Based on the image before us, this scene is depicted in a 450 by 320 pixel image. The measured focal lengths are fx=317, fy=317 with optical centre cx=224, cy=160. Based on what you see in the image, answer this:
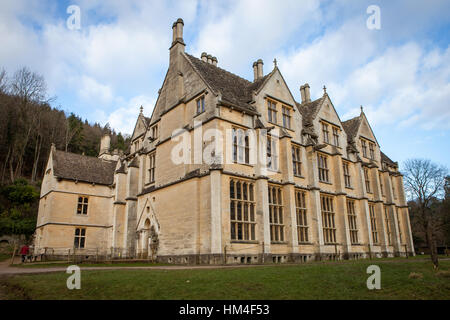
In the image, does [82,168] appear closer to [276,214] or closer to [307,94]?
[276,214]

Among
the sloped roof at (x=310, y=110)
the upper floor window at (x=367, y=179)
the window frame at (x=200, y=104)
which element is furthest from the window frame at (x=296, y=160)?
the upper floor window at (x=367, y=179)

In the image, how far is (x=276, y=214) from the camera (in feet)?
79.5

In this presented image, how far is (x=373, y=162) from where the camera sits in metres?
36.2

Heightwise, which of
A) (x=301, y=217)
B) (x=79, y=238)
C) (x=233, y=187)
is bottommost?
(x=79, y=238)

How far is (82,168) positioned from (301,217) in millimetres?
25901

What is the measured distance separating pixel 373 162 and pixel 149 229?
25670 mm

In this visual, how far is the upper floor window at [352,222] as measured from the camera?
1205 inches

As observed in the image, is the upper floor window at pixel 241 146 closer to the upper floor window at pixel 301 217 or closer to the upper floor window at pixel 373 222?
the upper floor window at pixel 301 217

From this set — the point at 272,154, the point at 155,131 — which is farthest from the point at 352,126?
the point at 155,131

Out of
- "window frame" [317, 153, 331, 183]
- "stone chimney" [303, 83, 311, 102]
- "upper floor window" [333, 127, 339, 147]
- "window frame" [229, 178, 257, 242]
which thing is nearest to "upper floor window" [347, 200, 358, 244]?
"window frame" [317, 153, 331, 183]

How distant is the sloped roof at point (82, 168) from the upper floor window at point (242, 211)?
825 inches

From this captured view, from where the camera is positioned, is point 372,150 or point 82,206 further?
point 372,150

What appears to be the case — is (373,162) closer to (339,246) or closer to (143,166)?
(339,246)

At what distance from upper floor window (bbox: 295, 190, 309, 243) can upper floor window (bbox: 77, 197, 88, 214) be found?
23.3m
